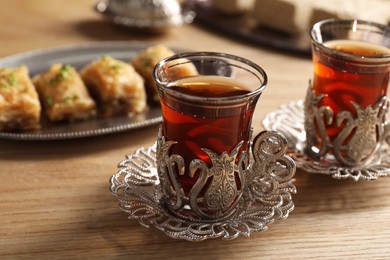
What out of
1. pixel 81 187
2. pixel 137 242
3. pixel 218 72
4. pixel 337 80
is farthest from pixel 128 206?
pixel 337 80

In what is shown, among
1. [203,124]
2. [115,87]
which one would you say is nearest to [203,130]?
[203,124]

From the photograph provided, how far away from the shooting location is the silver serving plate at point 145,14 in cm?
186

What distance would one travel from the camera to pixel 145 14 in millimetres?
1875

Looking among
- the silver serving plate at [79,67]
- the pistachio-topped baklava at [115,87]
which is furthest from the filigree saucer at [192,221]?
the pistachio-topped baklava at [115,87]

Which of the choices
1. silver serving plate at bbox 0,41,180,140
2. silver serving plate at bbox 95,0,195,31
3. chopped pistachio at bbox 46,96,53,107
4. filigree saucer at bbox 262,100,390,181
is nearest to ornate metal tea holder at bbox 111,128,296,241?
filigree saucer at bbox 262,100,390,181

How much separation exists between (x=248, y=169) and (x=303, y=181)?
0.19 metres

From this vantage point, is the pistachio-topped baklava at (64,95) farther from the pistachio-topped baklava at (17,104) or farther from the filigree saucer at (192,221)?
the filigree saucer at (192,221)

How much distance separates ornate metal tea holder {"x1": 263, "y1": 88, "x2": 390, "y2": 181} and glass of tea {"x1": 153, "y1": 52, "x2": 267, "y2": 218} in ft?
0.66

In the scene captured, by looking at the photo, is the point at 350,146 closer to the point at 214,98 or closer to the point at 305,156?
the point at 305,156

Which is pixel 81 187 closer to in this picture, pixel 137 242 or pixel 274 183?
pixel 137 242

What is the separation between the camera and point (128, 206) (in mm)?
987

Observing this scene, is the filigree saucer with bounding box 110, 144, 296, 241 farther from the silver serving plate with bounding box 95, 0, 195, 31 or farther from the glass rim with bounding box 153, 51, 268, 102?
the silver serving plate with bounding box 95, 0, 195, 31

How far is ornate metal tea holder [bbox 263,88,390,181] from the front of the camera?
112 cm

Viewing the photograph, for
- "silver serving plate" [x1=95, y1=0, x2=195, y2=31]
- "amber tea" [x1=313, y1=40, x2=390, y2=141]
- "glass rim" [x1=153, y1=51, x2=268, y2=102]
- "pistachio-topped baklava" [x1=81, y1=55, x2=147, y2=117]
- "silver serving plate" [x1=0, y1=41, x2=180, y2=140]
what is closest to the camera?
"glass rim" [x1=153, y1=51, x2=268, y2=102]
